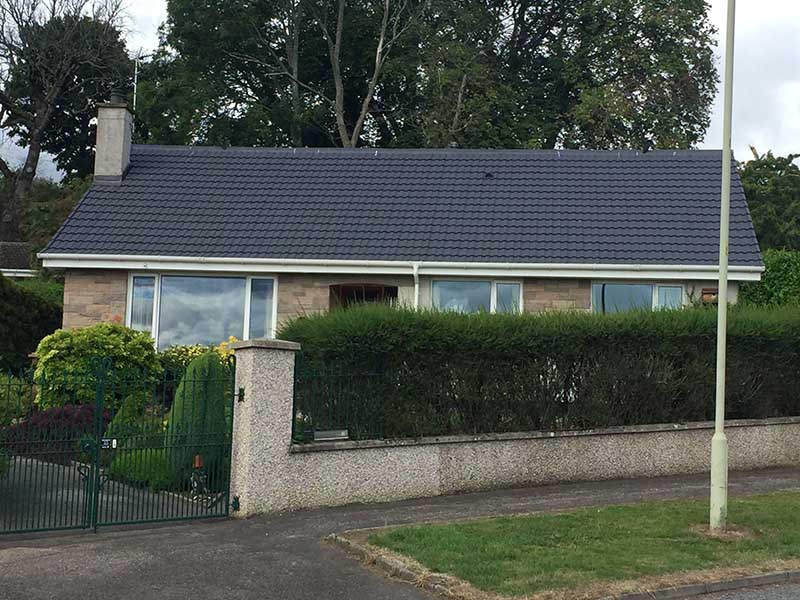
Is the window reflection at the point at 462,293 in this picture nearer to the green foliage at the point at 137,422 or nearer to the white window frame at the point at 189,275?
the white window frame at the point at 189,275

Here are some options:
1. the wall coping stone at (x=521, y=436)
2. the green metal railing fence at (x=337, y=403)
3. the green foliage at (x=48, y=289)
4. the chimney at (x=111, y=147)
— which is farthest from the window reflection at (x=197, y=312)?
the wall coping stone at (x=521, y=436)

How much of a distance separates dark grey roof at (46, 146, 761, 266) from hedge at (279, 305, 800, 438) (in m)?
4.58

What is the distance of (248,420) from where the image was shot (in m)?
11.0

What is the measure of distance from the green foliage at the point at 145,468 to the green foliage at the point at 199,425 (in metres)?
0.10

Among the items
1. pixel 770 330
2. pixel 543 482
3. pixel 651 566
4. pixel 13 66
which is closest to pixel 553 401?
pixel 543 482

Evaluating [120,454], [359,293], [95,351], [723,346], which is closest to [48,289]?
[359,293]

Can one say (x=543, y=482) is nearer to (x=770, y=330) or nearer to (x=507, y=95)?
(x=770, y=330)

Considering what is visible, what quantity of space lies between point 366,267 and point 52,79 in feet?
101

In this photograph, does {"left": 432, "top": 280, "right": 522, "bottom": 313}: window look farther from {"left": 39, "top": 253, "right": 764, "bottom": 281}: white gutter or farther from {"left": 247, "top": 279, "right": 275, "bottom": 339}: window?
{"left": 247, "top": 279, "right": 275, "bottom": 339}: window

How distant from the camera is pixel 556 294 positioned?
1867 cm

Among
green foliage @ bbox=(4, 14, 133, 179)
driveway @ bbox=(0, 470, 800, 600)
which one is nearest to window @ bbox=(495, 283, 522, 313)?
driveway @ bbox=(0, 470, 800, 600)

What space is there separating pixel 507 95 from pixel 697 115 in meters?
7.02

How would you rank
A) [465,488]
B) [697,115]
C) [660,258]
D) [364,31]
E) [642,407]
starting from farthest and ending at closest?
[364,31]
[697,115]
[660,258]
[642,407]
[465,488]

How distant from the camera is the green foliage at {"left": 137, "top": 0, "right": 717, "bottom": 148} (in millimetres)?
36031
